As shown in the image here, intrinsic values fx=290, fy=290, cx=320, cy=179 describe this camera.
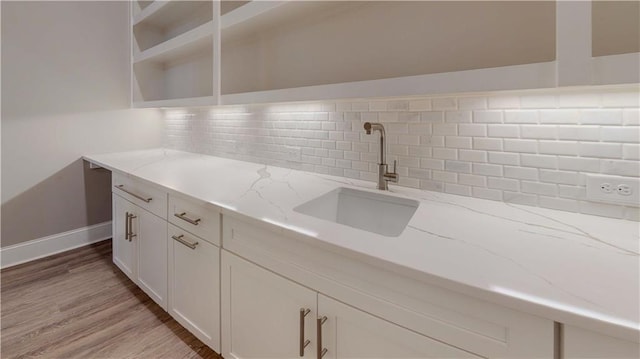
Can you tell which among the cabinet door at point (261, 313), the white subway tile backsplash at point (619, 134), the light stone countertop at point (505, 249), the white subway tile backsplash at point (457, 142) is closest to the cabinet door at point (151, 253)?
the light stone countertop at point (505, 249)

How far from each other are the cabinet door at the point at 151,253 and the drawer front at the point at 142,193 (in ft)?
0.15

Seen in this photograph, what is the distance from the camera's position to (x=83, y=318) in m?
1.74

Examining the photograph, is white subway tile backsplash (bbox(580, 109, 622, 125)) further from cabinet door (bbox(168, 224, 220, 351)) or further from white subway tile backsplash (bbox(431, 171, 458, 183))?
cabinet door (bbox(168, 224, 220, 351))

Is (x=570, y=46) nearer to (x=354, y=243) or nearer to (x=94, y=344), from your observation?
(x=354, y=243)

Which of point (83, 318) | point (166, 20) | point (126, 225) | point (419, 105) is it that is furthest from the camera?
point (166, 20)

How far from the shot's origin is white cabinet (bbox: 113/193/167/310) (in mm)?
1671

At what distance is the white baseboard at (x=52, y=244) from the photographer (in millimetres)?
2355

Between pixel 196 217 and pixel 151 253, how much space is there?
2.13ft

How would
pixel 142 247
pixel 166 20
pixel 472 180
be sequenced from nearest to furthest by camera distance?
pixel 472 180
pixel 142 247
pixel 166 20

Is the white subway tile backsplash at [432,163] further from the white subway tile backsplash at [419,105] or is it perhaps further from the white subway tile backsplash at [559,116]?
the white subway tile backsplash at [559,116]

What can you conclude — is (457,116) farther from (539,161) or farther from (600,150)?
(600,150)

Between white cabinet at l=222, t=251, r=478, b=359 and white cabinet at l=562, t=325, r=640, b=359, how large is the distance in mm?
192

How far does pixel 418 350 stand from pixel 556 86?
2.60 ft

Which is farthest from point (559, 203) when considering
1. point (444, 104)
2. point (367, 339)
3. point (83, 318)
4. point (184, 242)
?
point (83, 318)
